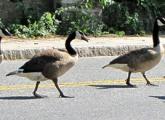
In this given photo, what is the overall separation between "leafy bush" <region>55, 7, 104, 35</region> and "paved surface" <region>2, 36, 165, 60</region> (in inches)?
39.4

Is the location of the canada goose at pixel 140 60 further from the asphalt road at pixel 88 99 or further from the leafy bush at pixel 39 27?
the leafy bush at pixel 39 27

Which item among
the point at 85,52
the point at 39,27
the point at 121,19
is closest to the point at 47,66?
the point at 85,52

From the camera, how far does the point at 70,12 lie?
68.0 feet

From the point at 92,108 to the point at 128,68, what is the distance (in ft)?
7.67

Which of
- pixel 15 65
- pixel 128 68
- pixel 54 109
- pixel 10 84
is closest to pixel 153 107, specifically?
pixel 54 109

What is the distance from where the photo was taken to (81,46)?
17750 millimetres

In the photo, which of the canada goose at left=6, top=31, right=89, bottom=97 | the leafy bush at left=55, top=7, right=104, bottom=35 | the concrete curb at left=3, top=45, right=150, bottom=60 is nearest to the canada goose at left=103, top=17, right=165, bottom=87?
the canada goose at left=6, top=31, right=89, bottom=97

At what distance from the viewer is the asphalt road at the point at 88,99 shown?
9.62 metres

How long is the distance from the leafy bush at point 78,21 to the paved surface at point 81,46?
1001mm

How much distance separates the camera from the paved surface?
667 inches

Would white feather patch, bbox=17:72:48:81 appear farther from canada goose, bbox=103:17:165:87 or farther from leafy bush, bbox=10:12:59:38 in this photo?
leafy bush, bbox=10:12:59:38

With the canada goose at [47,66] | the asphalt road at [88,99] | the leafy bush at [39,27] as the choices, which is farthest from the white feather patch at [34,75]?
the leafy bush at [39,27]

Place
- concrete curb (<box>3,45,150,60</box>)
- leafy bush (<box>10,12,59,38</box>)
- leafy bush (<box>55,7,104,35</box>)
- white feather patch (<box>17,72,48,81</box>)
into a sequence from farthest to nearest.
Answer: leafy bush (<box>55,7,104,35</box>) → leafy bush (<box>10,12,59,38</box>) → concrete curb (<box>3,45,150,60</box>) → white feather patch (<box>17,72,48,81</box>)

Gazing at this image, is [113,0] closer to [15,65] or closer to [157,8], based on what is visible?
[157,8]
